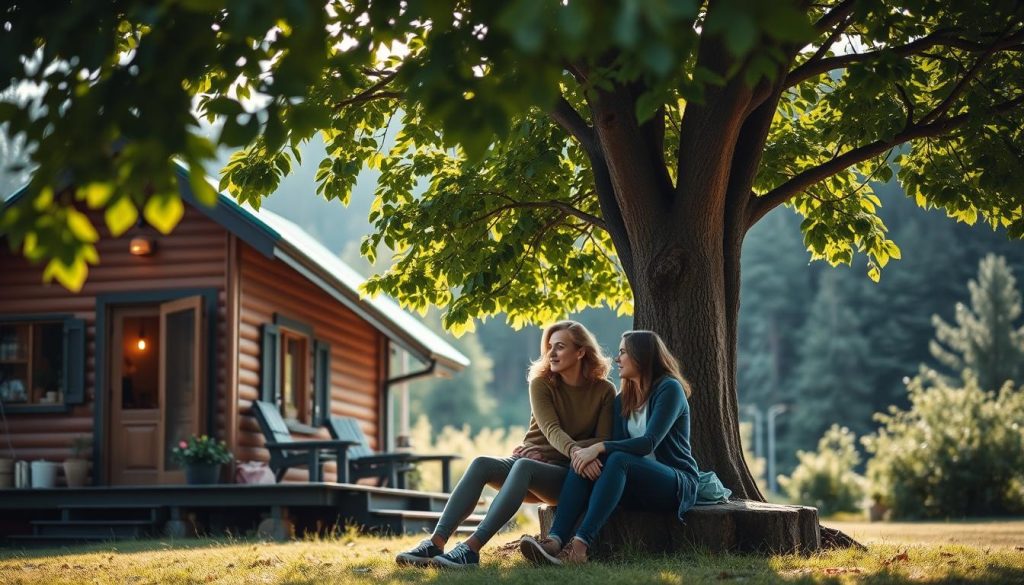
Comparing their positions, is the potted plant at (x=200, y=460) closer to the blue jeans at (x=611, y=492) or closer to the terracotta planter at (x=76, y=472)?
the terracotta planter at (x=76, y=472)

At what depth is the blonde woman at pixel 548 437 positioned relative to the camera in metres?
6.93

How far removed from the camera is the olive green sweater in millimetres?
7129

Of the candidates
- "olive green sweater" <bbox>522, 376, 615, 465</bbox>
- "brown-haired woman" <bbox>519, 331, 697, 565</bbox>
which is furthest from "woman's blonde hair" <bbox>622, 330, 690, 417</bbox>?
"olive green sweater" <bbox>522, 376, 615, 465</bbox>

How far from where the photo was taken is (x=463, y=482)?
7.05 m

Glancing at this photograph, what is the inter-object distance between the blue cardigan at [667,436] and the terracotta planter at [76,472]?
840cm

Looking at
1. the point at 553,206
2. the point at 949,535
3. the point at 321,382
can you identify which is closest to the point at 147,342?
the point at 321,382

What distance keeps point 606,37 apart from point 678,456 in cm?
384

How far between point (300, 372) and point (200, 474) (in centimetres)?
331

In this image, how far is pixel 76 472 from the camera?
1358cm

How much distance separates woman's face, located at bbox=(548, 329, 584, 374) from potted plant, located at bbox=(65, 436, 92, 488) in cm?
822

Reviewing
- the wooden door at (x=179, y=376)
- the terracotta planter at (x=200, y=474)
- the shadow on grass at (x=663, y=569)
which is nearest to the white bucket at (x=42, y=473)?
the wooden door at (x=179, y=376)

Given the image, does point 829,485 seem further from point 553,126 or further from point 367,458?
point 553,126

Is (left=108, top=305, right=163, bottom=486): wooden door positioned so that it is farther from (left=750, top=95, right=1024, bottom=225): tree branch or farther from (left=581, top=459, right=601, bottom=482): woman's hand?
(left=581, top=459, right=601, bottom=482): woman's hand

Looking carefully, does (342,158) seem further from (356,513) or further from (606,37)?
(606,37)
